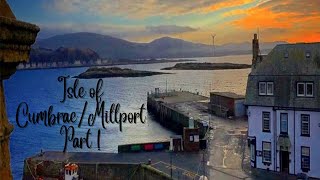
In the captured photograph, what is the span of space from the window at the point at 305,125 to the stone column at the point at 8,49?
79.4 ft

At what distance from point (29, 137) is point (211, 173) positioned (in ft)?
174

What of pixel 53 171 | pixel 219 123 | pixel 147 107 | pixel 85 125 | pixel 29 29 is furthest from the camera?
pixel 147 107

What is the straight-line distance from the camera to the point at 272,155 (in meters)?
27.2

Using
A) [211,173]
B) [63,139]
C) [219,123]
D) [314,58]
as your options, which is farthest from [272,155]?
[63,139]

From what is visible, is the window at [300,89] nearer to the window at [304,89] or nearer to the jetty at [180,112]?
the window at [304,89]

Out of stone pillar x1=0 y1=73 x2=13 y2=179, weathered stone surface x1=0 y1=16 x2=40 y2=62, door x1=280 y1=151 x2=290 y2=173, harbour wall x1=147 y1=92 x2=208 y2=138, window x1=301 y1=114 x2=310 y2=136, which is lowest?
harbour wall x1=147 y1=92 x2=208 y2=138

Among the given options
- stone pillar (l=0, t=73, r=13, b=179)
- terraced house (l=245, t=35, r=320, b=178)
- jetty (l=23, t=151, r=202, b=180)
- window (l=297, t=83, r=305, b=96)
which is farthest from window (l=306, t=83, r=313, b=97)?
stone pillar (l=0, t=73, r=13, b=179)

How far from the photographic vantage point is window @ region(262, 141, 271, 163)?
27359mm

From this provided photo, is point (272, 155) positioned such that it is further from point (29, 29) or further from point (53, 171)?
point (29, 29)

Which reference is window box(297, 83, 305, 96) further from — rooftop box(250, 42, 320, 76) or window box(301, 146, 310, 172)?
window box(301, 146, 310, 172)

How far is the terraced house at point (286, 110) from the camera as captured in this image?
25.7 metres

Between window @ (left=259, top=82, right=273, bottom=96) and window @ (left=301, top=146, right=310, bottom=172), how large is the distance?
371 centimetres

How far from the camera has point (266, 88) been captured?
27.4m

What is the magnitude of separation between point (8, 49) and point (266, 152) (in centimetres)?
2565
